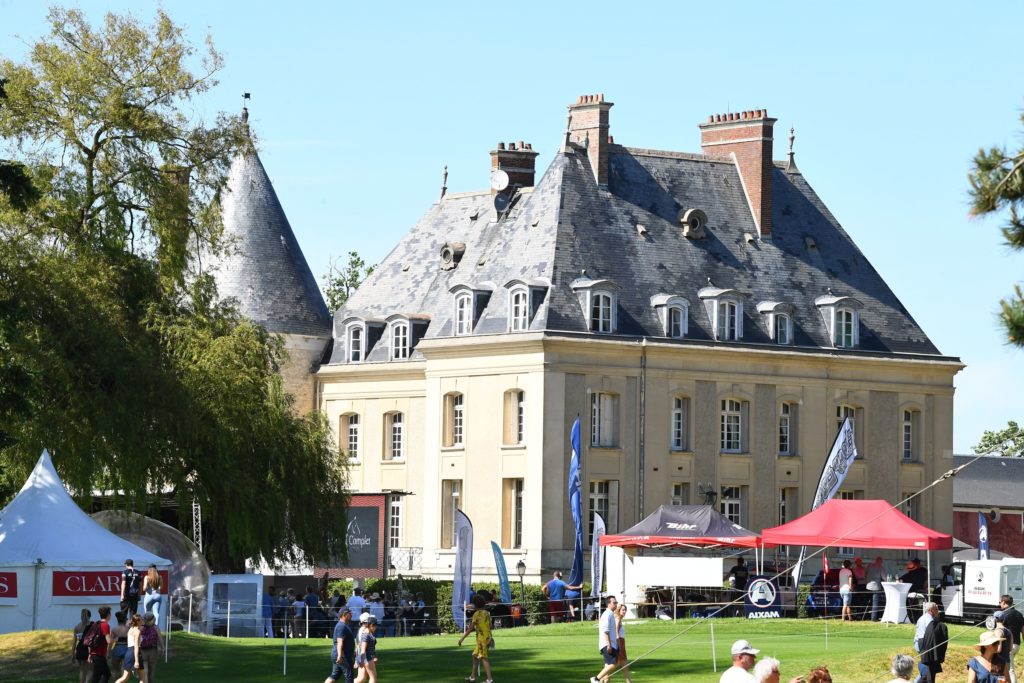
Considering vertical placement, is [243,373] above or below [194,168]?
below

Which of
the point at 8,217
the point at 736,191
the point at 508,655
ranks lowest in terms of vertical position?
the point at 508,655

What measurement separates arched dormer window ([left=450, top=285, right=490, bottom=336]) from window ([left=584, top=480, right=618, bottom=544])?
600cm

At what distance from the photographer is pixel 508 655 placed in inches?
1439

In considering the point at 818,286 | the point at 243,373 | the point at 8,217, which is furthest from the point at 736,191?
the point at 8,217

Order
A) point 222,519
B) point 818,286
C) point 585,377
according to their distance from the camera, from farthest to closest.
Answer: point 818,286, point 585,377, point 222,519

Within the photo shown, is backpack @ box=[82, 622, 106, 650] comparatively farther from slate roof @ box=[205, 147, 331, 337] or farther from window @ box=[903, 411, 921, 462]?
window @ box=[903, 411, 921, 462]

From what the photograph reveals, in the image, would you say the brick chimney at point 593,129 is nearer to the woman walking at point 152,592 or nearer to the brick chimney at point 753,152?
the brick chimney at point 753,152

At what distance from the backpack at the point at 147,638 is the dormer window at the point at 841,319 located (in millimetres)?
38000

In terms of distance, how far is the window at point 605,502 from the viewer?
60.1m

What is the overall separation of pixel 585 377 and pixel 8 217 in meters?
21.1

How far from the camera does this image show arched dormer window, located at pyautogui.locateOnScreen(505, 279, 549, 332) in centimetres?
6038

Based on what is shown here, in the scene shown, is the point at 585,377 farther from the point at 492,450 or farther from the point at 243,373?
the point at 243,373

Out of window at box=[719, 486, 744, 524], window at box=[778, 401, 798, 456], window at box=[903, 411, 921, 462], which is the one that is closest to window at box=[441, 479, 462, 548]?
window at box=[719, 486, 744, 524]

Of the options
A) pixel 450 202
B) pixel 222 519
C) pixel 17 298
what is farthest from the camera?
pixel 450 202
